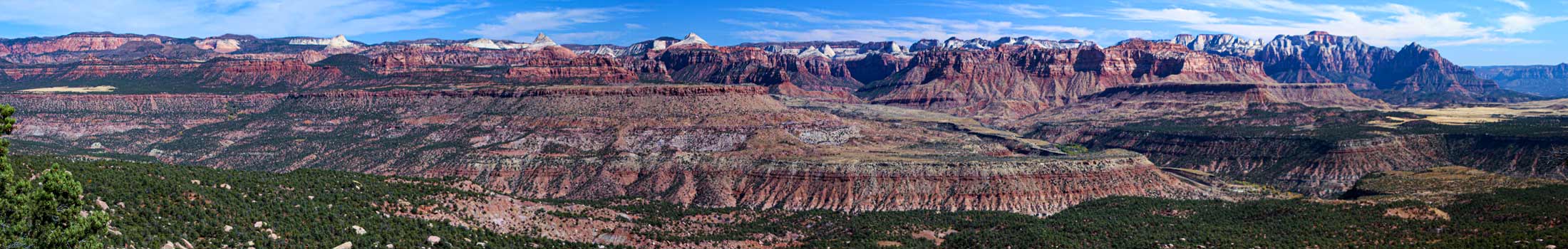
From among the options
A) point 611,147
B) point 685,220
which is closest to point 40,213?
point 685,220

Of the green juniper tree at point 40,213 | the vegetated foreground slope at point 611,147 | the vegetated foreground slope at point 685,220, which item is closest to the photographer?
the green juniper tree at point 40,213

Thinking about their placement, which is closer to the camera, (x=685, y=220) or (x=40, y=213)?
(x=40, y=213)

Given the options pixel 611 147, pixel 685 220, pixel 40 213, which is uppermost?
pixel 40 213

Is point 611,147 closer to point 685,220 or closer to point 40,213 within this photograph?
point 685,220

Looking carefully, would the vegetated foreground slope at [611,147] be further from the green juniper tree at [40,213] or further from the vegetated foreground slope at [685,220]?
the green juniper tree at [40,213]

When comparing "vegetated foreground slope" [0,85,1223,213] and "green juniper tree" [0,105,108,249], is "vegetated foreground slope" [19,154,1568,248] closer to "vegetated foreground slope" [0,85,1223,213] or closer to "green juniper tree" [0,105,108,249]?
"green juniper tree" [0,105,108,249]

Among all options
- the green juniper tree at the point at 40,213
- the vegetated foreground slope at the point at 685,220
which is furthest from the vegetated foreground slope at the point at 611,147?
the green juniper tree at the point at 40,213
